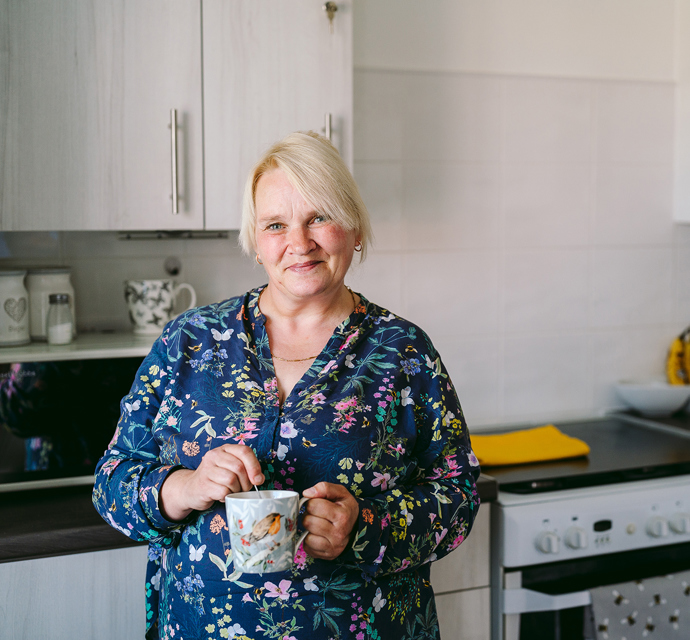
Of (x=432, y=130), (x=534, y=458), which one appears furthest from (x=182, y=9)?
(x=534, y=458)

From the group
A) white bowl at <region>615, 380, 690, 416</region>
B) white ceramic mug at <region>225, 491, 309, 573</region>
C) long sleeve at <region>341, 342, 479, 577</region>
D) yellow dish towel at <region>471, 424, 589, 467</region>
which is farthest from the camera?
white bowl at <region>615, 380, 690, 416</region>

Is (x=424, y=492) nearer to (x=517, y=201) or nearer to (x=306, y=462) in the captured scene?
(x=306, y=462)

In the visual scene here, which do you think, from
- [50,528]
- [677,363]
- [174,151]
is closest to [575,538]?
[677,363]

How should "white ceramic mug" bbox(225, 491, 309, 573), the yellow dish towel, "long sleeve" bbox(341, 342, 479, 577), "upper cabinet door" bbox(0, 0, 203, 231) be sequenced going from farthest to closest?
1. the yellow dish towel
2. "upper cabinet door" bbox(0, 0, 203, 231)
3. "long sleeve" bbox(341, 342, 479, 577)
4. "white ceramic mug" bbox(225, 491, 309, 573)

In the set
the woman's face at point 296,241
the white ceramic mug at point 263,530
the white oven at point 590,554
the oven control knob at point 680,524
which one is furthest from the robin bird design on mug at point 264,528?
the oven control knob at point 680,524

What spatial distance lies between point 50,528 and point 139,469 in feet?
1.39

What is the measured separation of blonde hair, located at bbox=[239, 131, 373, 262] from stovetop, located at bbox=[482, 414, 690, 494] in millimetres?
832

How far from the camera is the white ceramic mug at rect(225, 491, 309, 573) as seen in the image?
0.85m

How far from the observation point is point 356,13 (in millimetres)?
1951

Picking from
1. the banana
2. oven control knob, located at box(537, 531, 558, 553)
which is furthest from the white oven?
the banana

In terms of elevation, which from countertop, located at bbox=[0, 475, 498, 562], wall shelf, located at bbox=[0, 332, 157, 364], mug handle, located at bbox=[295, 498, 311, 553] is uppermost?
wall shelf, located at bbox=[0, 332, 157, 364]

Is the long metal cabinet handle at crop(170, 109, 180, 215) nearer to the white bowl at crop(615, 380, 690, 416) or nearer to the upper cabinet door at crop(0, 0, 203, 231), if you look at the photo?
the upper cabinet door at crop(0, 0, 203, 231)

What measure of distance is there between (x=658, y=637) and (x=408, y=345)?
3.43 feet

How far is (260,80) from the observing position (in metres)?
1.60
